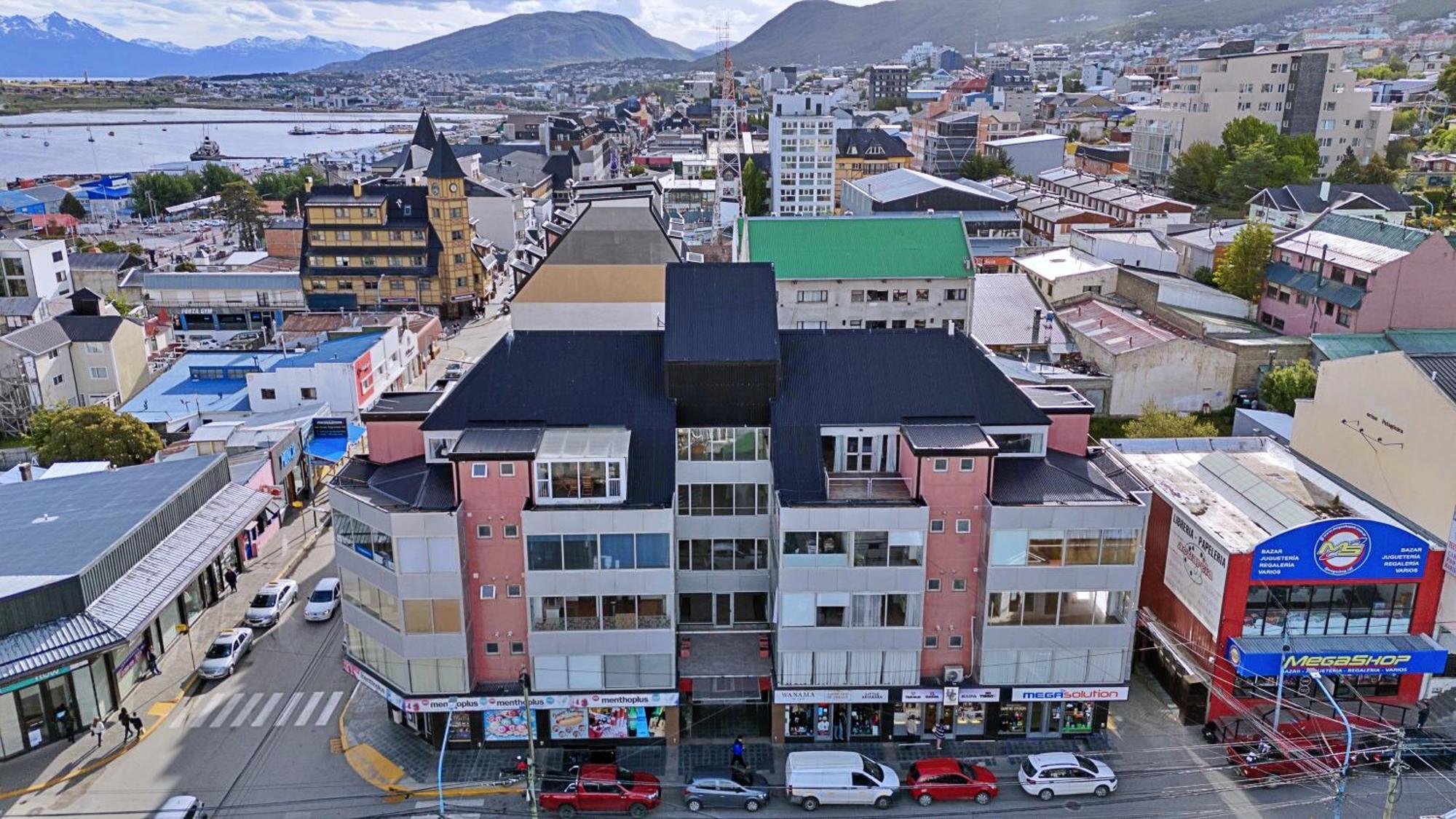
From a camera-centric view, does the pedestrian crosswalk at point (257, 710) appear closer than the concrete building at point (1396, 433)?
Yes

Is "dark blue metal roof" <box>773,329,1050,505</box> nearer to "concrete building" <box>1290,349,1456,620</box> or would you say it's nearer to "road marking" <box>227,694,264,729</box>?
"concrete building" <box>1290,349,1456,620</box>

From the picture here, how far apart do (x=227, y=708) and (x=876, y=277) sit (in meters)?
44.9

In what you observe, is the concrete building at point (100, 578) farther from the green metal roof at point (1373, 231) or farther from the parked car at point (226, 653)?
the green metal roof at point (1373, 231)

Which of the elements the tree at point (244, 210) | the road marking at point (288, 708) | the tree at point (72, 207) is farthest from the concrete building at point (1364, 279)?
the tree at point (72, 207)

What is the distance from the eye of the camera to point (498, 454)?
2908cm

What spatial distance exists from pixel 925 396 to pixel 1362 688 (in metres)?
17.1

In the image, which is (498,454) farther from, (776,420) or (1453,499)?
(1453,499)

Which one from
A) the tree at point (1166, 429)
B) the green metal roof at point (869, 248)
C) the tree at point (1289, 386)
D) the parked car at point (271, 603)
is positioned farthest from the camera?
the green metal roof at point (869, 248)

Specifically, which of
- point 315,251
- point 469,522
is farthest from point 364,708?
point 315,251

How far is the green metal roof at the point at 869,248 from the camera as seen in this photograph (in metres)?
63.7

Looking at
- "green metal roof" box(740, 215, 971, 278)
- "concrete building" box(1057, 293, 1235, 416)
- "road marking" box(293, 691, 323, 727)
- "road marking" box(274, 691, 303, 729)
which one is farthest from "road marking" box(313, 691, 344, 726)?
"concrete building" box(1057, 293, 1235, 416)

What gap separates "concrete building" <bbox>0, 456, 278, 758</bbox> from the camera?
30406mm

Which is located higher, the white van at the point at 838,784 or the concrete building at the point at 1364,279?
the concrete building at the point at 1364,279

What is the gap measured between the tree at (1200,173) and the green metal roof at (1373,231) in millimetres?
44617
